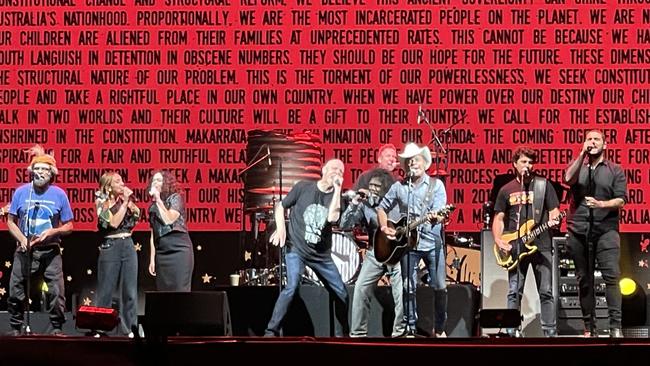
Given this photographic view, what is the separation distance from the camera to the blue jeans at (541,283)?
1273cm

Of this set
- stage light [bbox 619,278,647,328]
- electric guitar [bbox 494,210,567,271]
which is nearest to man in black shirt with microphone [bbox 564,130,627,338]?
electric guitar [bbox 494,210,567,271]

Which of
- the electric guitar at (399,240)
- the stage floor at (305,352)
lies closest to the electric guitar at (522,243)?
the electric guitar at (399,240)

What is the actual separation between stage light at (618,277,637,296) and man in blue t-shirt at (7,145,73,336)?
7229mm

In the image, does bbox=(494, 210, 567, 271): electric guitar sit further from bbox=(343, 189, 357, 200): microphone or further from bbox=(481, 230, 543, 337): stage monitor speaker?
bbox=(343, 189, 357, 200): microphone

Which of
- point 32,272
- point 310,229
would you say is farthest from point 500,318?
point 32,272

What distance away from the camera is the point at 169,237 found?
1291 centimetres

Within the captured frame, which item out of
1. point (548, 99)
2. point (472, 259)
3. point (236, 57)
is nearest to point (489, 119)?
point (548, 99)

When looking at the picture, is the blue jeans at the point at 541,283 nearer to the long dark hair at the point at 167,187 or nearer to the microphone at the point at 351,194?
the microphone at the point at 351,194

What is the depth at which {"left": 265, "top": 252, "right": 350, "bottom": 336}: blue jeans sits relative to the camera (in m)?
12.4

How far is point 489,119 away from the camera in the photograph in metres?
15.8

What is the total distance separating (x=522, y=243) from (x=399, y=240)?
1552mm

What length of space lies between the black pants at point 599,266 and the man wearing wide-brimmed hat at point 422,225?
1.44m

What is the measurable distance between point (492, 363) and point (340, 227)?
7245mm

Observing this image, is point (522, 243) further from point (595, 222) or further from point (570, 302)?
point (570, 302)
